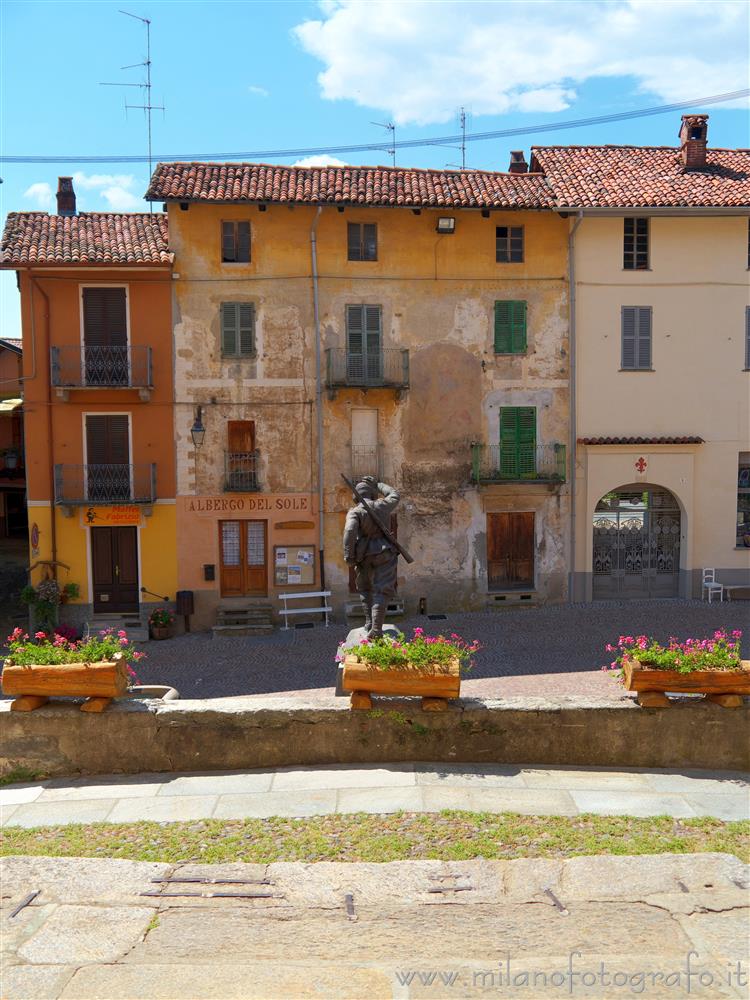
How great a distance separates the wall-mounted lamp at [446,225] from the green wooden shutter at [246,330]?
518 cm

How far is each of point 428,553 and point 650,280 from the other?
931cm

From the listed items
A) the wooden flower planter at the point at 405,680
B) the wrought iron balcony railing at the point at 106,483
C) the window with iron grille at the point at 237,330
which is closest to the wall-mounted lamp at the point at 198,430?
the wrought iron balcony railing at the point at 106,483

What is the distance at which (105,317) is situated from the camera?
21.2 m

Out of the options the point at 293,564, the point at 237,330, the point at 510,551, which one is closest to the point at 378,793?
the point at 293,564

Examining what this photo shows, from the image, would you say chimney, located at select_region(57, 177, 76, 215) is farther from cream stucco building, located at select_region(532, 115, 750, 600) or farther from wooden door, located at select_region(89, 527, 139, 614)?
cream stucco building, located at select_region(532, 115, 750, 600)

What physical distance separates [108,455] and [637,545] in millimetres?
14262

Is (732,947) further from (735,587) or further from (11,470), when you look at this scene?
(11,470)

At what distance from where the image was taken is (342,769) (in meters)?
8.60

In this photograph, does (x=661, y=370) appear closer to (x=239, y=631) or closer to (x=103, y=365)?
(x=239, y=631)

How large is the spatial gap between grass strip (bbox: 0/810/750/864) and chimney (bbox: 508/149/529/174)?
21767 millimetres

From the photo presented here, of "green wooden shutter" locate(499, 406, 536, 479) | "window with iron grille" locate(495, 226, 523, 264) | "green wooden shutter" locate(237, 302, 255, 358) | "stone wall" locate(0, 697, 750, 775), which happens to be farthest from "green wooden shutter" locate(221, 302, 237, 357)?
"stone wall" locate(0, 697, 750, 775)

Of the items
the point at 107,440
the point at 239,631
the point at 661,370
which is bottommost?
the point at 239,631

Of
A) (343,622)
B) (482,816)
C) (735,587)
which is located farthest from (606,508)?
(482,816)

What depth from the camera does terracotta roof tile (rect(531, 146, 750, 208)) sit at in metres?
21.7
